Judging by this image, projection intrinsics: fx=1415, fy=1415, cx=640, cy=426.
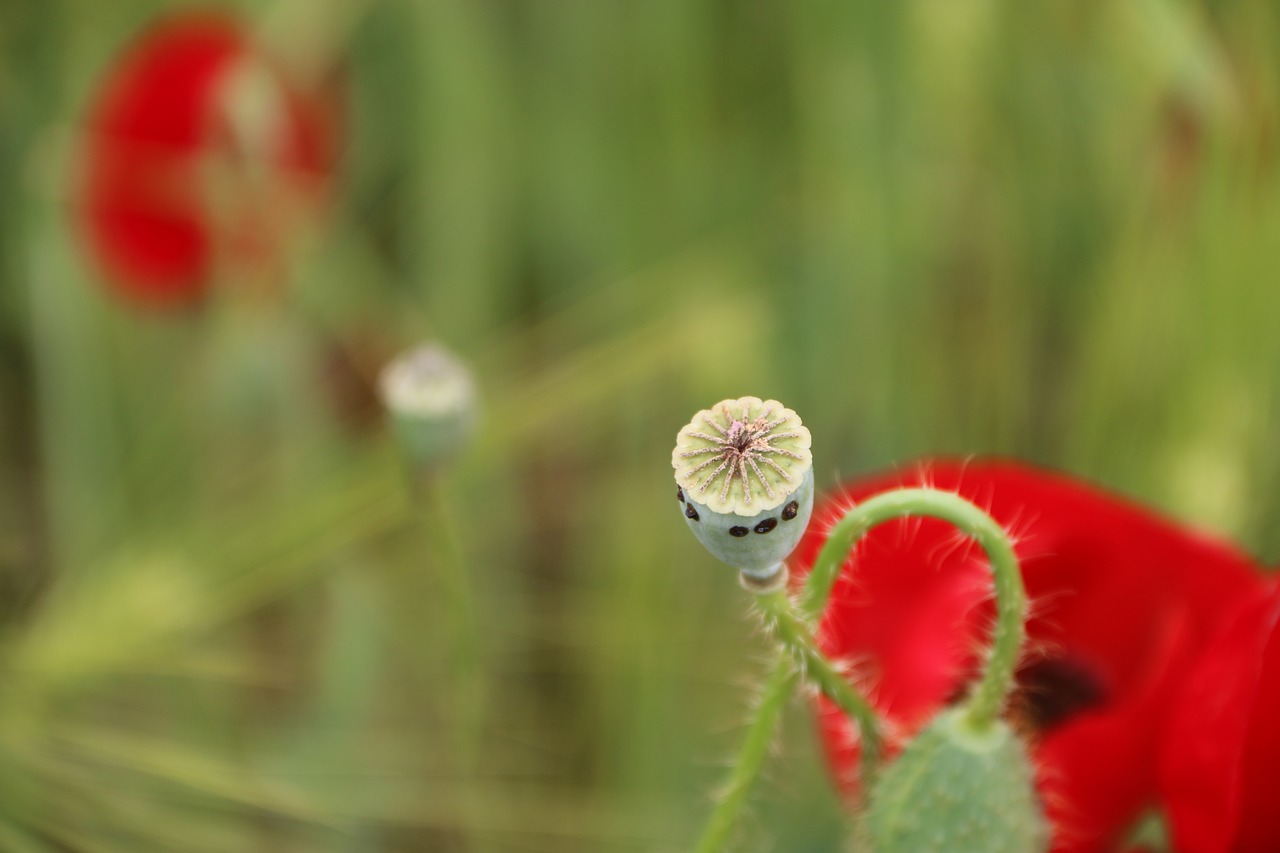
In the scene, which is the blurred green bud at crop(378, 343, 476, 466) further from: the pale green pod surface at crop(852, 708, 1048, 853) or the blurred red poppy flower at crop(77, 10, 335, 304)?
the blurred red poppy flower at crop(77, 10, 335, 304)

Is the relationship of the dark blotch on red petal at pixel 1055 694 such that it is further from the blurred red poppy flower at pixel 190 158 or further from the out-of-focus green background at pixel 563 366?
the blurred red poppy flower at pixel 190 158

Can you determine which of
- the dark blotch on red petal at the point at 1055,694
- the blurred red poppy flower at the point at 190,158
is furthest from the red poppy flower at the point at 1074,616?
the blurred red poppy flower at the point at 190,158

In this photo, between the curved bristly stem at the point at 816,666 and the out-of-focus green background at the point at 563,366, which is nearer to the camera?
the curved bristly stem at the point at 816,666

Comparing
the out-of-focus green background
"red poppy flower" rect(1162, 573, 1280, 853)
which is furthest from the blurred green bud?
"red poppy flower" rect(1162, 573, 1280, 853)

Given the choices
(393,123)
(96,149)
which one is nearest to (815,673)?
(96,149)

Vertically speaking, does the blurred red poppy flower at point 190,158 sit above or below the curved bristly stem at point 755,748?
above

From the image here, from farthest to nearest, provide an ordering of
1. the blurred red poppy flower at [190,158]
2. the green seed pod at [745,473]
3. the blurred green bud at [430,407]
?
the blurred red poppy flower at [190,158]
the blurred green bud at [430,407]
the green seed pod at [745,473]

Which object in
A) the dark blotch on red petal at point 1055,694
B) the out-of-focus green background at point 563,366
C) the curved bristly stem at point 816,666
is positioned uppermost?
the out-of-focus green background at point 563,366

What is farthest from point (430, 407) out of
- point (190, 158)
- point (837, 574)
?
point (190, 158)
